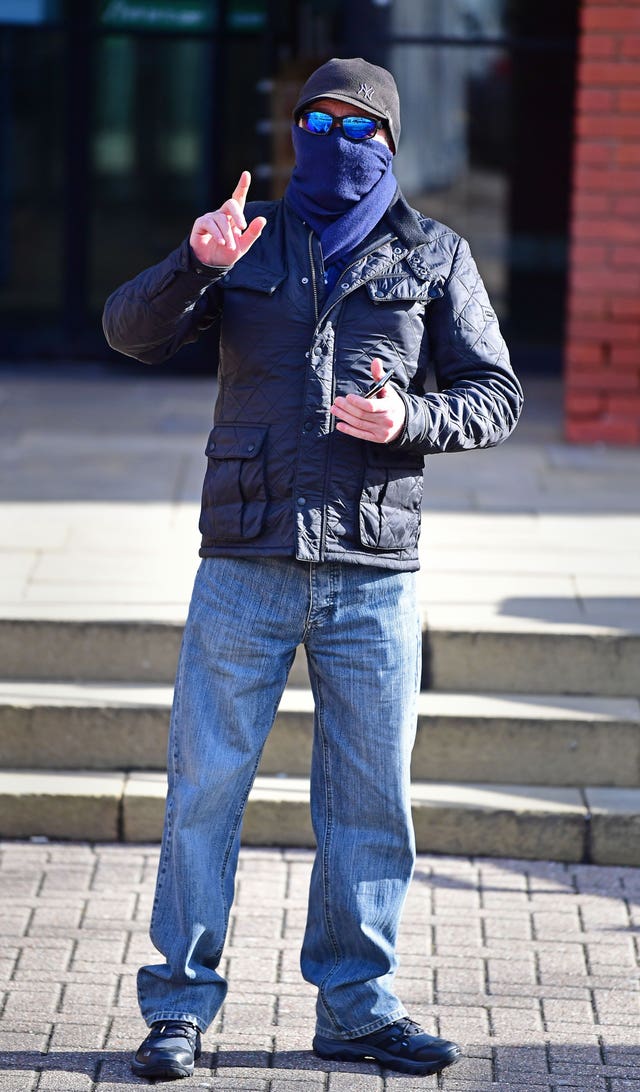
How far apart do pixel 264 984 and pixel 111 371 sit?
5.92 m

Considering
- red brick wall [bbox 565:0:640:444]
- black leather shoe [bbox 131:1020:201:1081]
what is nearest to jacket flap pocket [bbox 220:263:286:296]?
black leather shoe [bbox 131:1020:201:1081]

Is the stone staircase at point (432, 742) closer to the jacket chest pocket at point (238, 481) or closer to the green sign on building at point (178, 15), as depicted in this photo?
the jacket chest pocket at point (238, 481)

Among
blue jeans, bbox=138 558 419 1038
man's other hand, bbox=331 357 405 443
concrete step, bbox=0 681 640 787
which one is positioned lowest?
blue jeans, bbox=138 558 419 1038

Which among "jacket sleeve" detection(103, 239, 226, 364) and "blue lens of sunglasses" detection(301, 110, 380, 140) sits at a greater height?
"blue lens of sunglasses" detection(301, 110, 380, 140)

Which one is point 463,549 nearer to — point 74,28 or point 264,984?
point 264,984

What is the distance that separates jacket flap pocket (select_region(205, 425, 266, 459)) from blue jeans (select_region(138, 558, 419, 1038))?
0.22m

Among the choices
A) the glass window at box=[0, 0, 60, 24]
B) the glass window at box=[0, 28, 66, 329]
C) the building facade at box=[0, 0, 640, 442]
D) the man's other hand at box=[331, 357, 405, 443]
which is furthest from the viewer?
the glass window at box=[0, 28, 66, 329]

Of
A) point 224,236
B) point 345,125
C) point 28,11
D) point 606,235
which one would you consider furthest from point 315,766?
point 28,11

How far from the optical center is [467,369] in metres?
3.27

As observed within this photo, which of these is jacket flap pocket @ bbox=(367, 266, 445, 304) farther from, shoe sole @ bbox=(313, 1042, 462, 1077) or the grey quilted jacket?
shoe sole @ bbox=(313, 1042, 462, 1077)

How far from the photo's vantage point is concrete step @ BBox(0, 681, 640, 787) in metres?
4.73

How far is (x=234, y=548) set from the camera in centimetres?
325

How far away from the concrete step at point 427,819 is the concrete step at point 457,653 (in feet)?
1.48

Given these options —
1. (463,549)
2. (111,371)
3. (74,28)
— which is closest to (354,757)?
(463,549)
